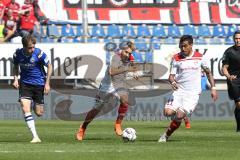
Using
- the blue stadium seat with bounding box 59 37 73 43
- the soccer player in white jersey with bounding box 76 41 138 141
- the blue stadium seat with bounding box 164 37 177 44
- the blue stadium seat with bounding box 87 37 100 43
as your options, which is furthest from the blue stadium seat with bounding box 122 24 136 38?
the soccer player in white jersey with bounding box 76 41 138 141

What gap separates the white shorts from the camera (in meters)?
15.6

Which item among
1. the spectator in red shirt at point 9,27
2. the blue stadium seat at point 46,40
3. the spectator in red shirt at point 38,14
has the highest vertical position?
the spectator in red shirt at point 38,14

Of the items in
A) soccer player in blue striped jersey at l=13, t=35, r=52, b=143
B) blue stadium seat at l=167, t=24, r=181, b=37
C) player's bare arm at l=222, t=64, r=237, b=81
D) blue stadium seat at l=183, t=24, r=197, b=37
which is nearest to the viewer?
soccer player in blue striped jersey at l=13, t=35, r=52, b=143

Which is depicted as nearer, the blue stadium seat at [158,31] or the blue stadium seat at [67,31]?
the blue stadium seat at [67,31]

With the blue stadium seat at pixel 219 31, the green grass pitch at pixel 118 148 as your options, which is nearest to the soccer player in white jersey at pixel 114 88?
the green grass pitch at pixel 118 148

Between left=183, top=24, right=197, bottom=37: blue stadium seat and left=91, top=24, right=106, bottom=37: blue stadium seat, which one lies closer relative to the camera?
left=91, top=24, right=106, bottom=37: blue stadium seat

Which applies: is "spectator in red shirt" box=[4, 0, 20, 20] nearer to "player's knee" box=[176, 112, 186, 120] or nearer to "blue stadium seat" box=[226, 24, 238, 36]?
"blue stadium seat" box=[226, 24, 238, 36]

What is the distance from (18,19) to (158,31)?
5827 millimetres

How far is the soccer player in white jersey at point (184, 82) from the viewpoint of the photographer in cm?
1552

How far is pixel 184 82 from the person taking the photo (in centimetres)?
1570

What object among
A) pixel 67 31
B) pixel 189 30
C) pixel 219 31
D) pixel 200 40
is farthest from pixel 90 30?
pixel 219 31

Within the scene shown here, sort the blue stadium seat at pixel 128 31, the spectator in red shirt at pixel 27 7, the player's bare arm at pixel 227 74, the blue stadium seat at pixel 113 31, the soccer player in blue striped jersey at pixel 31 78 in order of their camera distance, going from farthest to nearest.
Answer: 1. the blue stadium seat at pixel 128 31
2. the blue stadium seat at pixel 113 31
3. the spectator in red shirt at pixel 27 7
4. the player's bare arm at pixel 227 74
5. the soccer player in blue striped jersey at pixel 31 78

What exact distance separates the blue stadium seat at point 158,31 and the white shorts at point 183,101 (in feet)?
63.8

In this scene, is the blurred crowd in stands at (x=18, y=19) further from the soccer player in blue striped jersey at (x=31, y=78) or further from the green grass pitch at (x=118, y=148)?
the soccer player in blue striped jersey at (x=31, y=78)
